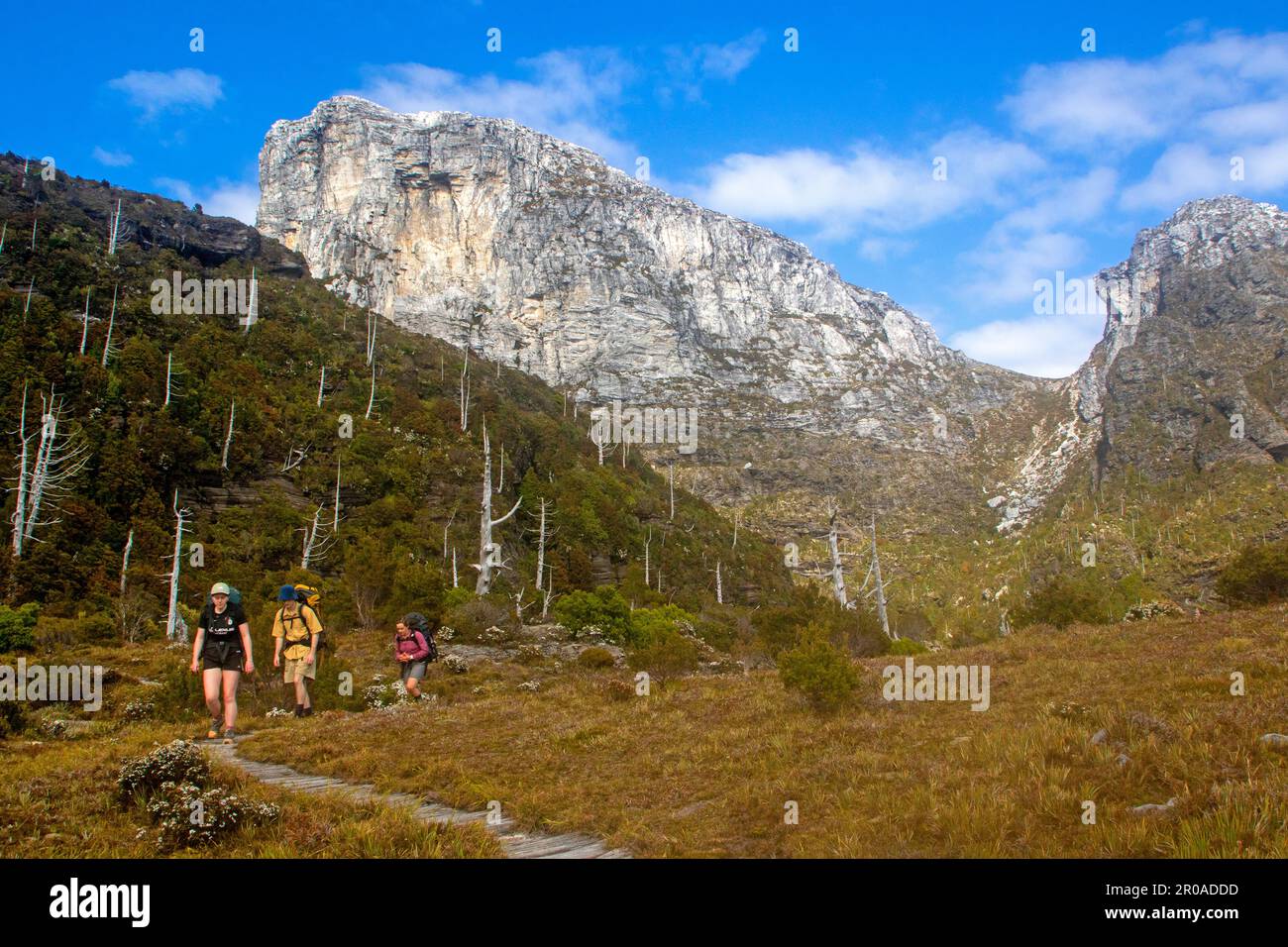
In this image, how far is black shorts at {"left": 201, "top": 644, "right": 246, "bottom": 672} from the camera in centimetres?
964

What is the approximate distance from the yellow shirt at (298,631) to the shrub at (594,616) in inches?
570

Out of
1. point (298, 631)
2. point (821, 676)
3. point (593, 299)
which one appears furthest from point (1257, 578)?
point (593, 299)

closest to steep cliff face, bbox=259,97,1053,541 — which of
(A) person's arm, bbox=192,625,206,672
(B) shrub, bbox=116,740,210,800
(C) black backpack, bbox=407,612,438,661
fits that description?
(C) black backpack, bbox=407,612,438,661

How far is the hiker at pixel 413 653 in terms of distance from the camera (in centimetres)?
1422

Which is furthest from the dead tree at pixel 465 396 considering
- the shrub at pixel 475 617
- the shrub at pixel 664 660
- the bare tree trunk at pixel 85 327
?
the shrub at pixel 664 660

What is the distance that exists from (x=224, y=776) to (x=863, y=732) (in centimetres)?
700

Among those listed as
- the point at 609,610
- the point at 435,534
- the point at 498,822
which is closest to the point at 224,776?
the point at 498,822

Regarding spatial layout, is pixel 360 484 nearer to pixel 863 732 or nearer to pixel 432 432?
pixel 432 432

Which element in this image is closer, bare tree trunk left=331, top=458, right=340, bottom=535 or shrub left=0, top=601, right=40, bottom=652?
shrub left=0, top=601, right=40, bottom=652

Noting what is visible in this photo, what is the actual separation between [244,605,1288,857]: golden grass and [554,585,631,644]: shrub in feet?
44.9

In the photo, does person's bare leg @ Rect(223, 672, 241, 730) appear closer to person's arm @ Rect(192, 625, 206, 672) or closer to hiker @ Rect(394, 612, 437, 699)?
person's arm @ Rect(192, 625, 206, 672)

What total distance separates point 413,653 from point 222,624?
511 cm

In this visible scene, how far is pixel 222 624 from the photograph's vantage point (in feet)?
31.6

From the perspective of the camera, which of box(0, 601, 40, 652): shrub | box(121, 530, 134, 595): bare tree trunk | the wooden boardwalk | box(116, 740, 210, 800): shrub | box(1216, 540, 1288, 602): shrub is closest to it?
the wooden boardwalk
